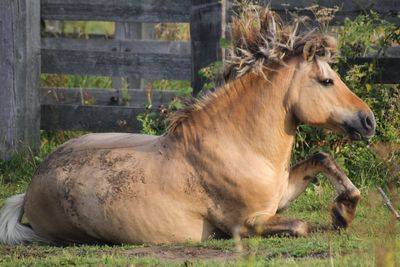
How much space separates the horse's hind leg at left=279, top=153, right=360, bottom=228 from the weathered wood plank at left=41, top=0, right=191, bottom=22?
3198 millimetres

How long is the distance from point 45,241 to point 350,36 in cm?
342

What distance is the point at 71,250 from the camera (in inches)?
270

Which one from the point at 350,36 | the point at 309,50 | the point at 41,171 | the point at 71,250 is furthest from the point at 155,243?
the point at 350,36

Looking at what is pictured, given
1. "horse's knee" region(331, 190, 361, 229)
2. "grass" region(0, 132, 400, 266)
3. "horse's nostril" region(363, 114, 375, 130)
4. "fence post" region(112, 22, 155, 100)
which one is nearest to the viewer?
"grass" region(0, 132, 400, 266)

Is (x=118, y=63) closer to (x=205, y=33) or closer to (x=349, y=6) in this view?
→ (x=205, y=33)

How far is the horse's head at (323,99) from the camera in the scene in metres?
7.05

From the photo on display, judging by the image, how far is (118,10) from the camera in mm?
10430

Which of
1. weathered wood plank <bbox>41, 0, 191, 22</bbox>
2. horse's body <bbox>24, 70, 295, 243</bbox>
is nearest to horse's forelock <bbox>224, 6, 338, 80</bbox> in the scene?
horse's body <bbox>24, 70, 295, 243</bbox>

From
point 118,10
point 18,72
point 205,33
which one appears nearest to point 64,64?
point 18,72

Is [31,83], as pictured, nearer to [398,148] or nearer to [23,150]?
[23,150]

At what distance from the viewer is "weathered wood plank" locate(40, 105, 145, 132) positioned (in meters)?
10.3

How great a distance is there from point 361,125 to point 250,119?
743mm

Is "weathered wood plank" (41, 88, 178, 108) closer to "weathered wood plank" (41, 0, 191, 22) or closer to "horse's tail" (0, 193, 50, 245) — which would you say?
"weathered wood plank" (41, 0, 191, 22)

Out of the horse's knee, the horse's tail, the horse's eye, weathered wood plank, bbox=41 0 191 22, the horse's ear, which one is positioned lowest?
the horse's tail
